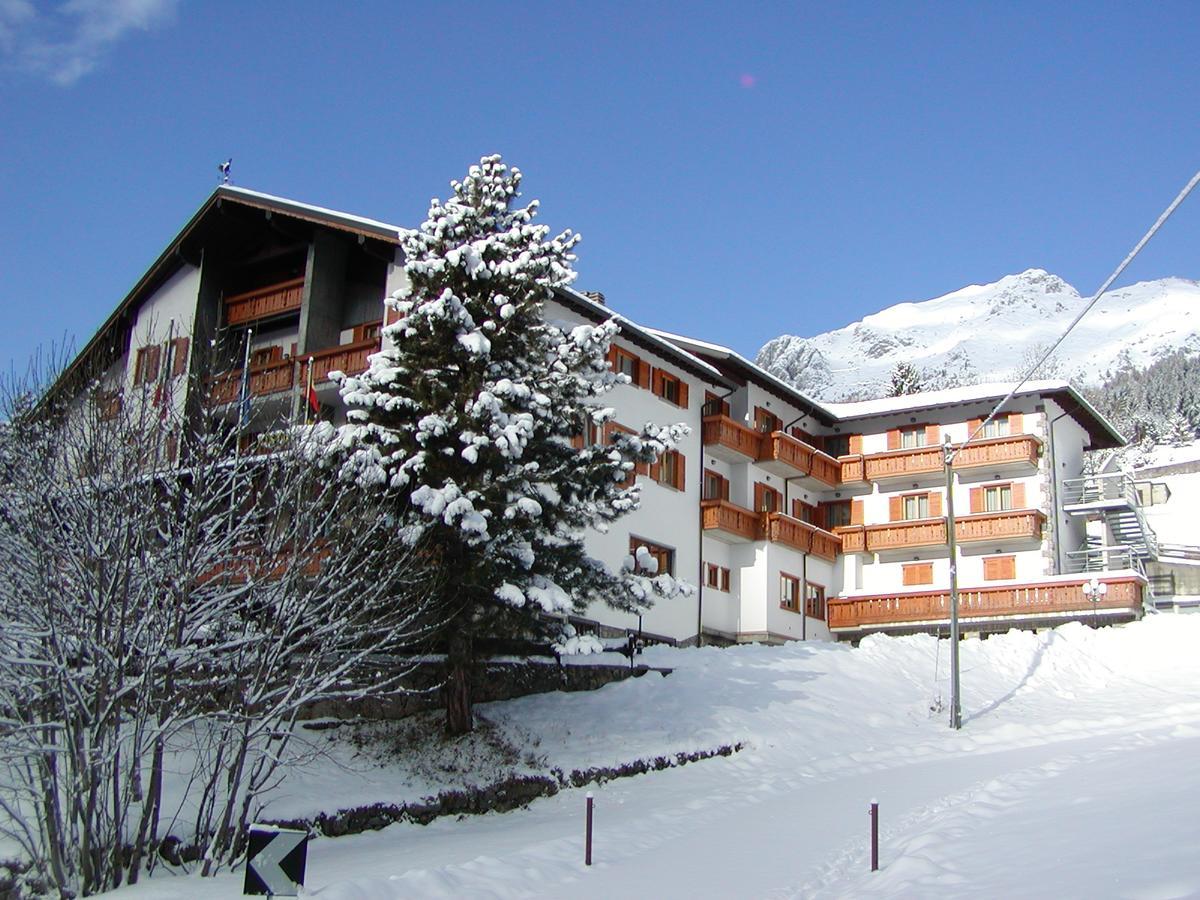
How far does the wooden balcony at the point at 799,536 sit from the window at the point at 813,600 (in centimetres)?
122

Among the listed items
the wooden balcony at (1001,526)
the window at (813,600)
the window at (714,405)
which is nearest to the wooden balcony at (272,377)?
the window at (714,405)

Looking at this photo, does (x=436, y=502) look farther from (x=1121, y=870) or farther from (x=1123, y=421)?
(x=1123, y=421)

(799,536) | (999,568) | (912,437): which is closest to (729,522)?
(799,536)

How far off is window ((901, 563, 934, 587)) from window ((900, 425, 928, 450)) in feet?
16.3

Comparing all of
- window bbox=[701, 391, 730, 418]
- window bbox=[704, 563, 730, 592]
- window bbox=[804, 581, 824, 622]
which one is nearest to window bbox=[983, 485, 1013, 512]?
window bbox=[804, 581, 824, 622]

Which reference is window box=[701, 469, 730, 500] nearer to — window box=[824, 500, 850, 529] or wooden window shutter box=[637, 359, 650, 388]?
wooden window shutter box=[637, 359, 650, 388]

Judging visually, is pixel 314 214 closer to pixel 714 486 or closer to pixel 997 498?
pixel 714 486

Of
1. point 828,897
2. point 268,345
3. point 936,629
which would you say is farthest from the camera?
point 936,629

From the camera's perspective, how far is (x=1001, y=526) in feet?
148

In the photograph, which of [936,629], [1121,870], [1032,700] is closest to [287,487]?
[1121,870]

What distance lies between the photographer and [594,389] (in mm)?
24531

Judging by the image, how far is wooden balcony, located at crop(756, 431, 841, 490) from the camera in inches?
1726

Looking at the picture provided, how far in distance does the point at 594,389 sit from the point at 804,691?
33.4 feet

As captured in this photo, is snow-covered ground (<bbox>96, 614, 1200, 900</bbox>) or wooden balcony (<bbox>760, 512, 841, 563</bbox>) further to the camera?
wooden balcony (<bbox>760, 512, 841, 563</bbox>)
